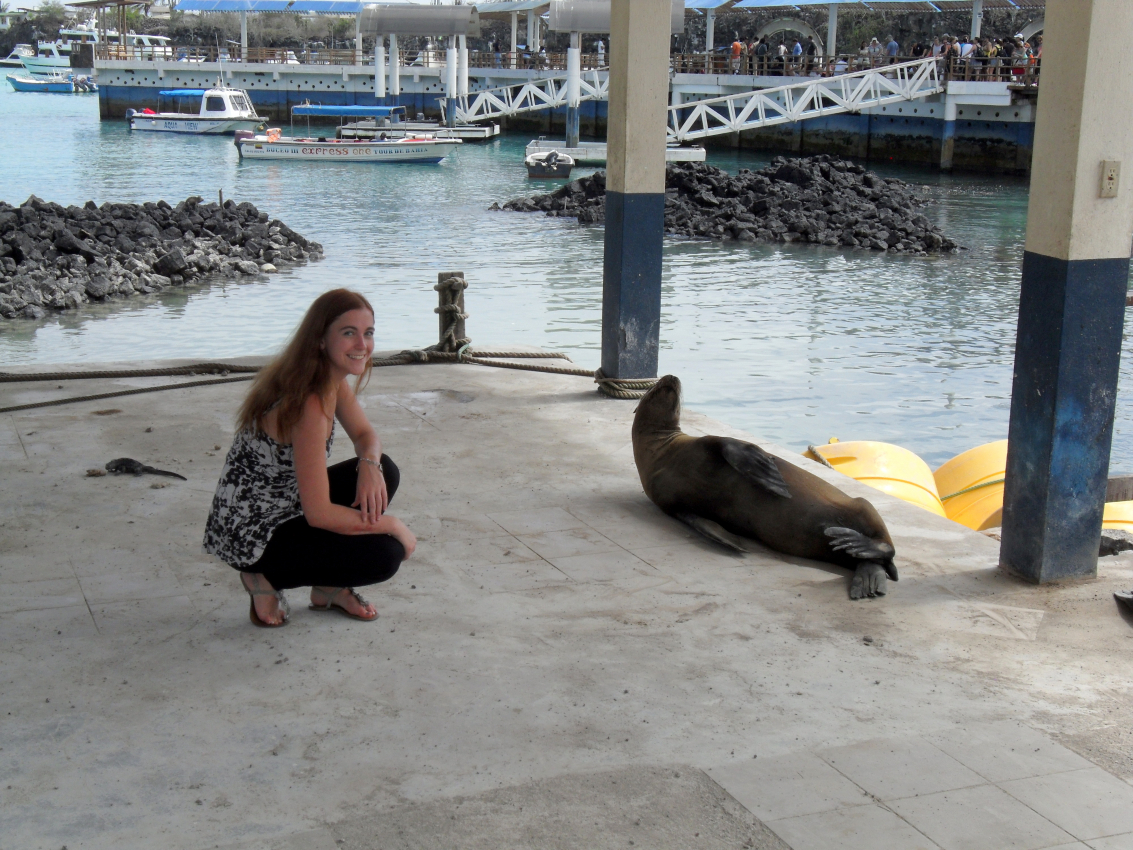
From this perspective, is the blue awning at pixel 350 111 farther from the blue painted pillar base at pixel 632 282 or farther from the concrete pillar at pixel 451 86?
the blue painted pillar base at pixel 632 282

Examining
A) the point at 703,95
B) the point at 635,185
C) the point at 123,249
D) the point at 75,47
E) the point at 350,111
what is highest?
the point at 75,47

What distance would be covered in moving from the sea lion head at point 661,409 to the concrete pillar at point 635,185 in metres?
1.39

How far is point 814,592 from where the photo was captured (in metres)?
4.16

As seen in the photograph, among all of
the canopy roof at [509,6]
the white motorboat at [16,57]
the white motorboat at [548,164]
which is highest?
the white motorboat at [16,57]

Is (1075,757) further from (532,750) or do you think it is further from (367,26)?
(367,26)

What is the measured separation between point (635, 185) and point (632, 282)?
549mm

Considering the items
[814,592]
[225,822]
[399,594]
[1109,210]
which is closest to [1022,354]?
[1109,210]

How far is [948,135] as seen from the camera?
114 feet

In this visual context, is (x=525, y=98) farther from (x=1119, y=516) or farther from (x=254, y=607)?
(x=254, y=607)

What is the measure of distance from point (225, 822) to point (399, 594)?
1.41m

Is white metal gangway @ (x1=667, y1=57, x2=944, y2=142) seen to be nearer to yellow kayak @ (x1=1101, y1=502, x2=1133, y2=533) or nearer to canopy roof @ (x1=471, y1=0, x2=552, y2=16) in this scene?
canopy roof @ (x1=471, y1=0, x2=552, y2=16)

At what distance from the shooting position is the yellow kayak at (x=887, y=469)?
6.32m

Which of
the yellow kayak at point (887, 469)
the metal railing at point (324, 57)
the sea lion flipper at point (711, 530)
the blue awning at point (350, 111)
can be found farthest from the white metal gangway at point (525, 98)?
the sea lion flipper at point (711, 530)

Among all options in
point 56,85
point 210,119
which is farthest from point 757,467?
point 56,85
